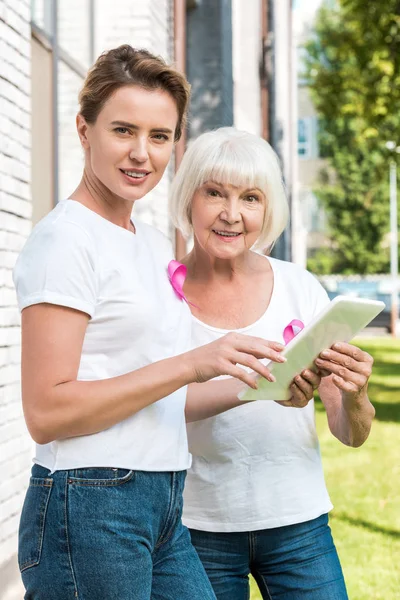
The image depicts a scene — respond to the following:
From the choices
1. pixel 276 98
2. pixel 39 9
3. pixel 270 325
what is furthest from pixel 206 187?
pixel 276 98

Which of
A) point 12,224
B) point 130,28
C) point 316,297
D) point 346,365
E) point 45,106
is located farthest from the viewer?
point 130,28

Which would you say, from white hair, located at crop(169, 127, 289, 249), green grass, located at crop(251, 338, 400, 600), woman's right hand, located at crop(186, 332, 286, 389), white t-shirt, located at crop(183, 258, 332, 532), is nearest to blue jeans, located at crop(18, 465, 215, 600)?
woman's right hand, located at crop(186, 332, 286, 389)

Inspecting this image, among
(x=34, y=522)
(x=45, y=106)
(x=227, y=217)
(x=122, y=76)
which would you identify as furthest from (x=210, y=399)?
(x=45, y=106)

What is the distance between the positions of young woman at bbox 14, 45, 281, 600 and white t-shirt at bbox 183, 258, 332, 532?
18.5 inches

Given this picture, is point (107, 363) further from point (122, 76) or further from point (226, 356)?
point (122, 76)

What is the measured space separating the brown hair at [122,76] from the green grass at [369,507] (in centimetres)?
371

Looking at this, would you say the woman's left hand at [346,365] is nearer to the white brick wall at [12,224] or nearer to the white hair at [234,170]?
the white hair at [234,170]

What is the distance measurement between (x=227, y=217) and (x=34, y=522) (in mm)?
977

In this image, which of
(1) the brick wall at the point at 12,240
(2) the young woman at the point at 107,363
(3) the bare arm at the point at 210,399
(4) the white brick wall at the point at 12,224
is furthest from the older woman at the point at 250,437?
(4) the white brick wall at the point at 12,224

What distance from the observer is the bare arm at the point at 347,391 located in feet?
7.28

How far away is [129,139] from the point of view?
199 cm

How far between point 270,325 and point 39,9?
3432 mm

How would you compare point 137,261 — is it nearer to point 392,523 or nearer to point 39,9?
point 39,9

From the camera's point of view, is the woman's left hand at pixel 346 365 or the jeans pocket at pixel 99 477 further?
the woman's left hand at pixel 346 365
